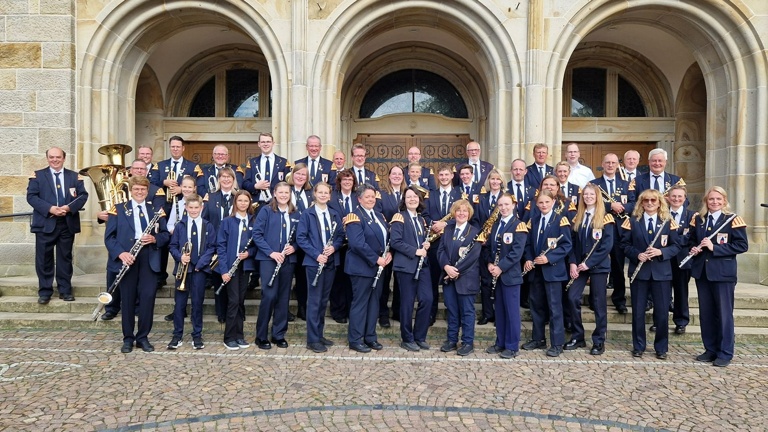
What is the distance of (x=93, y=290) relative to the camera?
7047 mm

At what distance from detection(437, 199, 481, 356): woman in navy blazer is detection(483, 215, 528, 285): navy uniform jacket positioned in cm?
23

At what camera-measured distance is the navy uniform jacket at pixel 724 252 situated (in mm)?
5180

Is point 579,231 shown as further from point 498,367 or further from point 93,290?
point 93,290

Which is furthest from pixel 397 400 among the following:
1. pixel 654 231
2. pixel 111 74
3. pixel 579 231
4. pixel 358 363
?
pixel 111 74

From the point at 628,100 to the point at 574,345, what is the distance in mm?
7084

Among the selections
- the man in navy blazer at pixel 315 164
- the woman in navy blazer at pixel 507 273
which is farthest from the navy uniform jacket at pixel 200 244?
the woman in navy blazer at pixel 507 273

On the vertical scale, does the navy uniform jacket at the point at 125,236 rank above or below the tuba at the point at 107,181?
below

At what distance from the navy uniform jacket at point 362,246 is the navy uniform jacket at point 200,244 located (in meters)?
1.36

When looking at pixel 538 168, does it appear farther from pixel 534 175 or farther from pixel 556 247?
pixel 556 247

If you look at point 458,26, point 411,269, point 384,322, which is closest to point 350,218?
point 411,269

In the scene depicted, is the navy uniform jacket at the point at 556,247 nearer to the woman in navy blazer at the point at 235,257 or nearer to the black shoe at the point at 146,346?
the woman in navy blazer at the point at 235,257

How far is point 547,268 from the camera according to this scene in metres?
5.46

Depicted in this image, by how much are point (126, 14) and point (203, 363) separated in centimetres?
609

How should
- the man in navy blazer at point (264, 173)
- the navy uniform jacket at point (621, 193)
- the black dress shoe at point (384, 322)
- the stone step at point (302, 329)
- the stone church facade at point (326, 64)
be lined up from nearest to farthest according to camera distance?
the stone step at point (302, 329), the black dress shoe at point (384, 322), the navy uniform jacket at point (621, 193), the man in navy blazer at point (264, 173), the stone church facade at point (326, 64)
